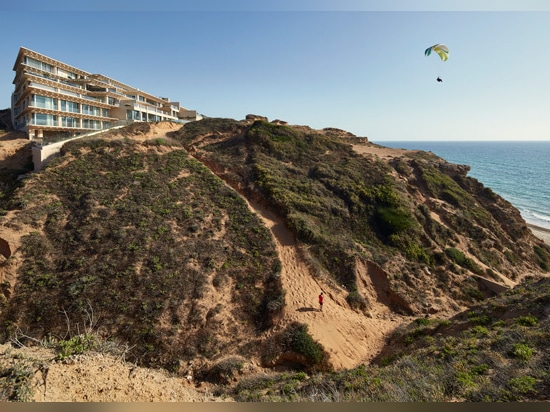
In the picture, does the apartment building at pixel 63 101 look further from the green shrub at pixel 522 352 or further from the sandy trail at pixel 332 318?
the green shrub at pixel 522 352

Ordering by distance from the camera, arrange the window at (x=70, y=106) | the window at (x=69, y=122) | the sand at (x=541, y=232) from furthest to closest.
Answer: the sand at (x=541, y=232)
the window at (x=70, y=106)
the window at (x=69, y=122)

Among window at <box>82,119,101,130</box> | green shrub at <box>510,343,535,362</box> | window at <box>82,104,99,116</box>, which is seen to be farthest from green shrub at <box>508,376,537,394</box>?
window at <box>82,104,99,116</box>

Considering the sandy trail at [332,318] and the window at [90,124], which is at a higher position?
the window at [90,124]

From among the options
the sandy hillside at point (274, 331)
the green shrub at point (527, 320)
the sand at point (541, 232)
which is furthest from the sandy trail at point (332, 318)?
the sand at point (541, 232)

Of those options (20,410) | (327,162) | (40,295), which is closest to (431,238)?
(327,162)

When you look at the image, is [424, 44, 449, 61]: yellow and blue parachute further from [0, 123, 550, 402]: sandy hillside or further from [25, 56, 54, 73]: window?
[25, 56, 54, 73]: window

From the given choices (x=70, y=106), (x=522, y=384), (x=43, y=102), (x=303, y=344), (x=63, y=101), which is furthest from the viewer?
(x=70, y=106)

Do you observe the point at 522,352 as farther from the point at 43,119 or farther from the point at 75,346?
the point at 43,119

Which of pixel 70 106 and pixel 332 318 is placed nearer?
pixel 332 318

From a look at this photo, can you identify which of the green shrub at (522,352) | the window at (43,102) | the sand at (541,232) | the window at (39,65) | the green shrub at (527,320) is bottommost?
the sand at (541,232)

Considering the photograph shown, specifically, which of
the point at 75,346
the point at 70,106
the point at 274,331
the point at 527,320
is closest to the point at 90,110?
the point at 70,106
